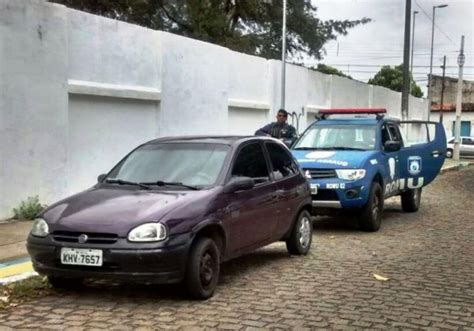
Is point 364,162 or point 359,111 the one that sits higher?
point 359,111

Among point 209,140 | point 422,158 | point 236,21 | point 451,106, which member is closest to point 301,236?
point 209,140

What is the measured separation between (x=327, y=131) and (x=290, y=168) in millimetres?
3492

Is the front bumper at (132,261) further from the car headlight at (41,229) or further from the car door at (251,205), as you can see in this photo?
the car door at (251,205)

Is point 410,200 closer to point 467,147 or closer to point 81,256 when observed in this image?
point 81,256

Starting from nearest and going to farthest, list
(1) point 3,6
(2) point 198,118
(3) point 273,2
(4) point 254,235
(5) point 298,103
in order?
(4) point 254,235
(1) point 3,6
(2) point 198,118
(5) point 298,103
(3) point 273,2

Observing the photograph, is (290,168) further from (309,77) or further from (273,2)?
(273,2)

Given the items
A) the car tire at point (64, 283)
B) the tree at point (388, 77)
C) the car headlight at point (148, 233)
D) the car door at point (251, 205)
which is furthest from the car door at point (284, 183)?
the tree at point (388, 77)

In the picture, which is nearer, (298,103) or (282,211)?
(282,211)

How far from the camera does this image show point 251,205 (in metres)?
7.05

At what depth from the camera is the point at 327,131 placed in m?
11.7

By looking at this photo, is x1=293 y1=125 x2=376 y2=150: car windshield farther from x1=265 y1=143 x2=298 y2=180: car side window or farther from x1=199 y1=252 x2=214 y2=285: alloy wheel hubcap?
x1=199 y1=252 x2=214 y2=285: alloy wheel hubcap

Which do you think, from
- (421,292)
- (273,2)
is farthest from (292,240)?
(273,2)

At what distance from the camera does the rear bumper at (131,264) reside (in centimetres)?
568

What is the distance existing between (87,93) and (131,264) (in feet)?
21.8
